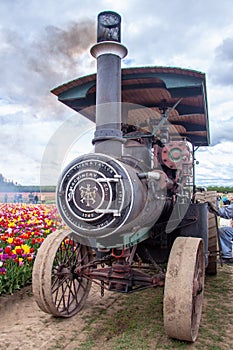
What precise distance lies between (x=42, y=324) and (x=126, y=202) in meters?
1.45

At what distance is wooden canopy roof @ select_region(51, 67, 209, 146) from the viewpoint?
125 inches

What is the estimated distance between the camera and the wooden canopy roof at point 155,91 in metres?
3.19

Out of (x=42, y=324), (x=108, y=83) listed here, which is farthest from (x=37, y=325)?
(x=108, y=83)

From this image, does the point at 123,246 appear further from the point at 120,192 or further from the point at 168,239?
the point at 168,239

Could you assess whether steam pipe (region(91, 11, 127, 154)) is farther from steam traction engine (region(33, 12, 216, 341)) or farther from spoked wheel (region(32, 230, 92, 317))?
spoked wheel (region(32, 230, 92, 317))

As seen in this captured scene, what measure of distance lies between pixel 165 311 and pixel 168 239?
1199 millimetres

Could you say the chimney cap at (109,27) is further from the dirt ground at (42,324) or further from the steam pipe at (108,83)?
the dirt ground at (42,324)

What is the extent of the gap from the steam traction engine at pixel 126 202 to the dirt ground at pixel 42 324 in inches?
5.4

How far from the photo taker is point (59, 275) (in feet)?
9.53


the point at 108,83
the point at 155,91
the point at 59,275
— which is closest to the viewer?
the point at 108,83

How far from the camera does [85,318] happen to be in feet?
9.77

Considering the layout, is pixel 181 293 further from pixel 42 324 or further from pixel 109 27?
pixel 109 27

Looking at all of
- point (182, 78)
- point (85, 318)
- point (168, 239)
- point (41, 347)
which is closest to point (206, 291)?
point (168, 239)

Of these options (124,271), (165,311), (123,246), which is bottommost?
(165,311)
